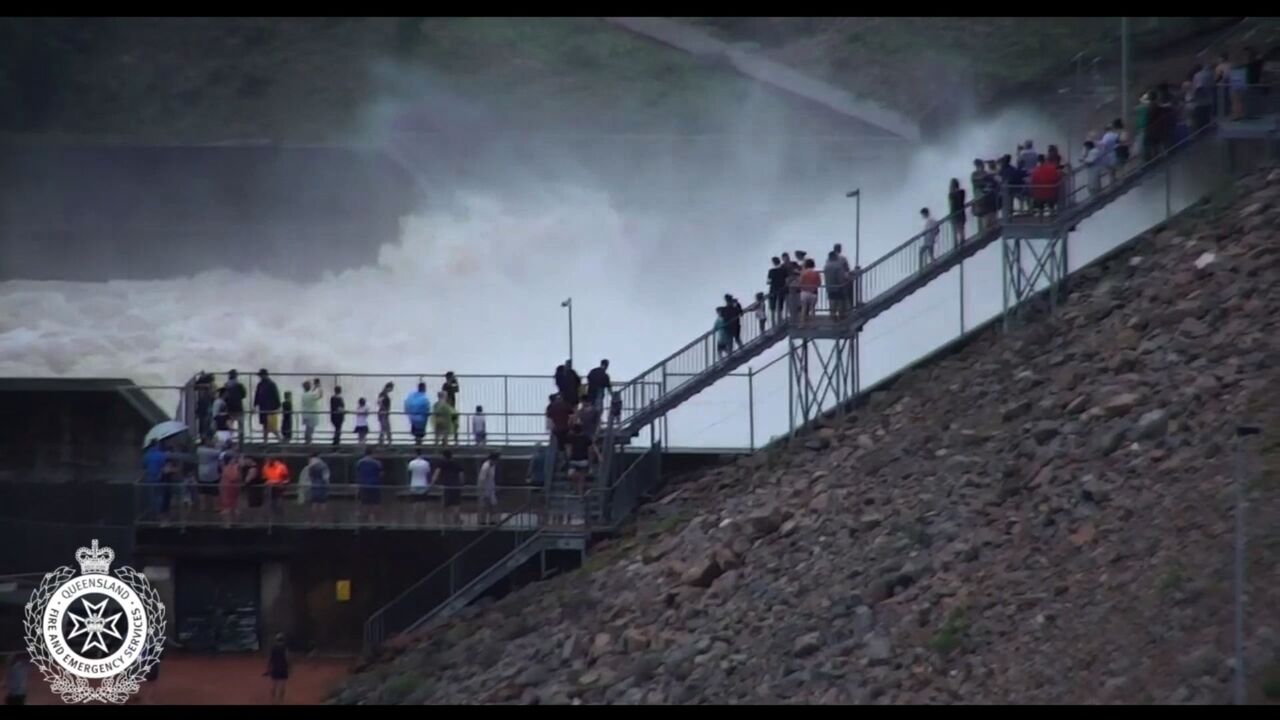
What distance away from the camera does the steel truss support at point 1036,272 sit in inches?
1026

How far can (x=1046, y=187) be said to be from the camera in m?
26.3

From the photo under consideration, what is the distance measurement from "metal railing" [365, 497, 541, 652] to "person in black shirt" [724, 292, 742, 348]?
10.2 ft

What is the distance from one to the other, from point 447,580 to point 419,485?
3.82ft

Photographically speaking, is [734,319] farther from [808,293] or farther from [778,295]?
[808,293]

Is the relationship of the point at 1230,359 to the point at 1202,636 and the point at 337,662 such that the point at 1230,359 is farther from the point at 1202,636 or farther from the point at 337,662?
the point at 337,662

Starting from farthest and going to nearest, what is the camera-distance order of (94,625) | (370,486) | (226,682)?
(370,486)
(94,625)
(226,682)

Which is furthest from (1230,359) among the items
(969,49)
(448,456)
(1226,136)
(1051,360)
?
(969,49)

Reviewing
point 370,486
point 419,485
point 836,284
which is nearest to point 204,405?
point 370,486

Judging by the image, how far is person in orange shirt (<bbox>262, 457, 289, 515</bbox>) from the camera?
2630 cm

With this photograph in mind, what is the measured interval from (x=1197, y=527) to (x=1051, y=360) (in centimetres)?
510

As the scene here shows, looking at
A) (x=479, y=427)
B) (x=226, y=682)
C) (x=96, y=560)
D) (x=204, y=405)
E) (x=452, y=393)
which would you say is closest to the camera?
(x=226, y=682)

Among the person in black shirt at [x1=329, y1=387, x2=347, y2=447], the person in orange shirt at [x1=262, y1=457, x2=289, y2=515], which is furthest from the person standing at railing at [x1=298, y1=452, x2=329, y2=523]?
the person in black shirt at [x1=329, y1=387, x2=347, y2=447]

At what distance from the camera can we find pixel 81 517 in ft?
92.6

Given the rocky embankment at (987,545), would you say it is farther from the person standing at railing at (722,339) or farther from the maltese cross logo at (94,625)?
the maltese cross logo at (94,625)
